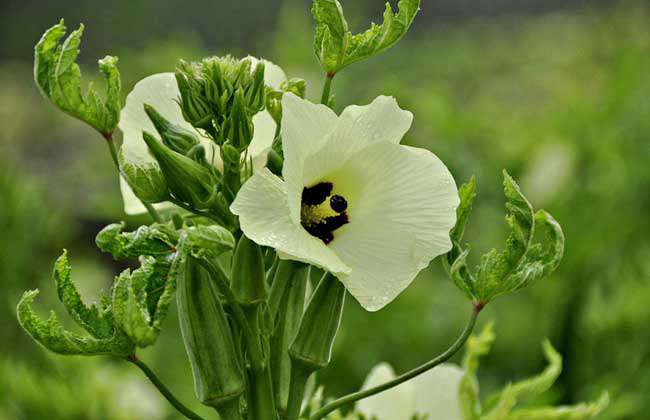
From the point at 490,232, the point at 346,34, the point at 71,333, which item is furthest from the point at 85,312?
the point at 490,232

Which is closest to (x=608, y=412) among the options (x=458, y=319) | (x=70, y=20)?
(x=458, y=319)

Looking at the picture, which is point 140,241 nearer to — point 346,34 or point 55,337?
point 55,337

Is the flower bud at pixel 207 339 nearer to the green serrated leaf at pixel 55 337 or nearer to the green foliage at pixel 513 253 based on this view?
the green serrated leaf at pixel 55 337

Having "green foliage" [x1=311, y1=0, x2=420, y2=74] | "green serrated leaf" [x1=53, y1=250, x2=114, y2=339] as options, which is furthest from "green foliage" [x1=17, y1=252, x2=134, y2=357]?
"green foliage" [x1=311, y1=0, x2=420, y2=74]

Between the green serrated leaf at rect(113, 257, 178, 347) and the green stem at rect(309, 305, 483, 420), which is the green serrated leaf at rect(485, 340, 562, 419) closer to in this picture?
the green stem at rect(309, 305, 483, 420)

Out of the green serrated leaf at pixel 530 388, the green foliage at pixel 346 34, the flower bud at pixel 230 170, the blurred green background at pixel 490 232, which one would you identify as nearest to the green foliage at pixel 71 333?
→ the flower bud at pixel 230 170

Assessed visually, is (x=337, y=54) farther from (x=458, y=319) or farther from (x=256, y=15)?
(x=256, y=15)
